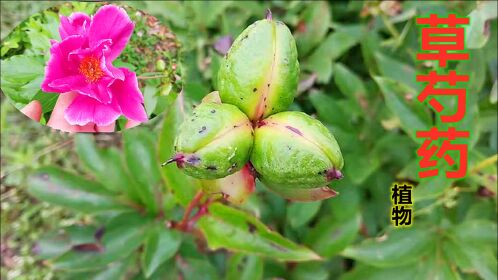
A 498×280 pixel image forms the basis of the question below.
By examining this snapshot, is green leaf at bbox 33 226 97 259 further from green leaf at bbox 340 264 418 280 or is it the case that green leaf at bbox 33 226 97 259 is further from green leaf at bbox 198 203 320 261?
green leaf at bbox 340 264 418 280

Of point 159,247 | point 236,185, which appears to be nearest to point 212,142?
point 236,185

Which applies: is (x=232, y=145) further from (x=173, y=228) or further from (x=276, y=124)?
(x=173, y=228)

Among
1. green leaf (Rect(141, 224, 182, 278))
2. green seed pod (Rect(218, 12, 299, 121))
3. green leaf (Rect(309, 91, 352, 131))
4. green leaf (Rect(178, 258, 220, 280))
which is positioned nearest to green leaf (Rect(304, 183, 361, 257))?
green leaf (Rect(309, 91, 352, 131))

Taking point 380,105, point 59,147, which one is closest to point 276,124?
point 380,105

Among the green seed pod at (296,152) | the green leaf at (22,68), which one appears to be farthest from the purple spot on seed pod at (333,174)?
the green leaf at (22,68)

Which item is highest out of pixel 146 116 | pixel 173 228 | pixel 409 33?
pixel 146 116
